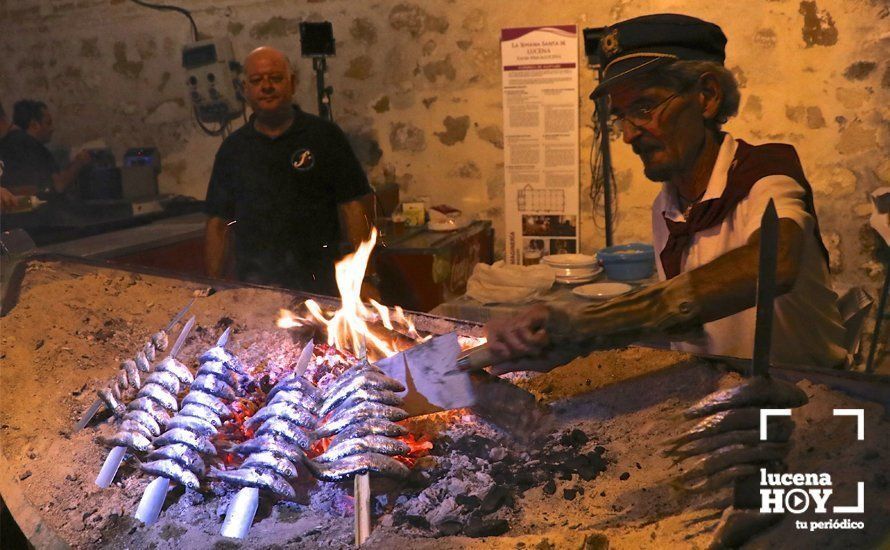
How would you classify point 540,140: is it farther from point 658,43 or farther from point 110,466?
point 110,466

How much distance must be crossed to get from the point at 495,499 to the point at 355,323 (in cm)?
124

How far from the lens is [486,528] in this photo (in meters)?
1.67

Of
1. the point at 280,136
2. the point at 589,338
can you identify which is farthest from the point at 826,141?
the point at 589,338

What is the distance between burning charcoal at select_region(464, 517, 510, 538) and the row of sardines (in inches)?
11.2

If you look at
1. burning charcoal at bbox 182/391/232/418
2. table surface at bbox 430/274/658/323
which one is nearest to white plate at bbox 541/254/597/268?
table surface at bbox 430/274/658/323

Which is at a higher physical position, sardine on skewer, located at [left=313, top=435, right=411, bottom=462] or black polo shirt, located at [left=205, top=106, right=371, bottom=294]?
black polo shirt, located at [left=205, top=106, right=371, bottom=294]

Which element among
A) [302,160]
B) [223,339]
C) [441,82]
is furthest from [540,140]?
[223,339]

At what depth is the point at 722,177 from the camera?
2.27m

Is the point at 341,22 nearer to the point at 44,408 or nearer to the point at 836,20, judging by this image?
the point at 836,20

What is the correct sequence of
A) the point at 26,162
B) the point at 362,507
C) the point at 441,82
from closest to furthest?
the point at 362,507 < the point at 441,82 < the point at 26,162

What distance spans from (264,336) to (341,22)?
11.8ft

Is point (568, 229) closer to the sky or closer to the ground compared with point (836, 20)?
closer to the ground

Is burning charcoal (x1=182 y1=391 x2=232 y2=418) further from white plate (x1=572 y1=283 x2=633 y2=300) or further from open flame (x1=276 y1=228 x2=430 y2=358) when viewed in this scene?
white plate (x1=572 y1=283 x2=633 y2=300)

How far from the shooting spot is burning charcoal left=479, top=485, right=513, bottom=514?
178cm
